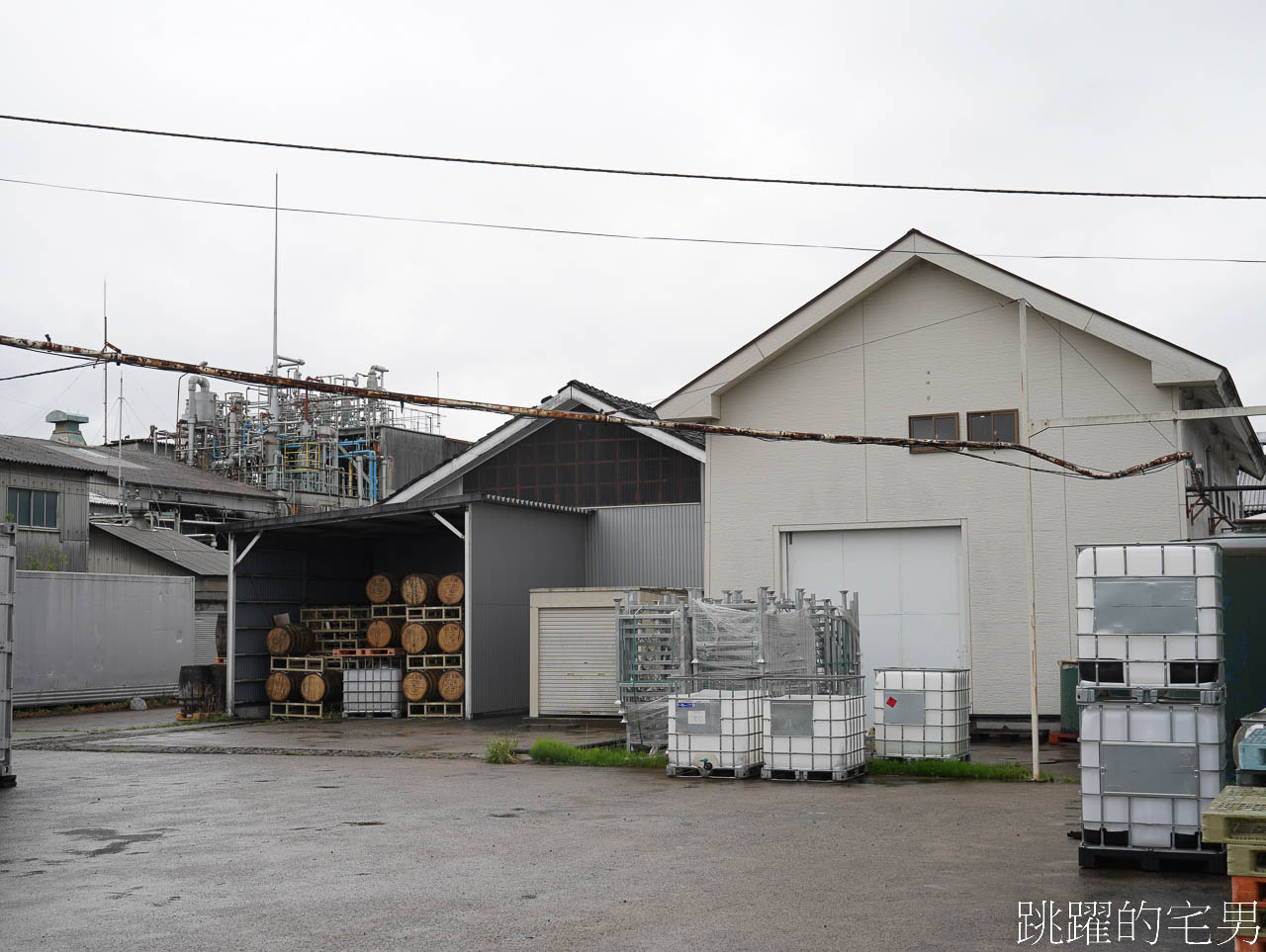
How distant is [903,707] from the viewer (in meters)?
16.7

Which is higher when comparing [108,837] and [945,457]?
[945,457]

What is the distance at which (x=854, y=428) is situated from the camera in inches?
870

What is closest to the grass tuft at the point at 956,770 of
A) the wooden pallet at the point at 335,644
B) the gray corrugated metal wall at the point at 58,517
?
the wooden pallet at the point at 335,644

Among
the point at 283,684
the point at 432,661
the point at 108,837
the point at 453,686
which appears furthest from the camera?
the point at 283,684

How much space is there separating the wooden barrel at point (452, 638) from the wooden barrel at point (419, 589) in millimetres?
898

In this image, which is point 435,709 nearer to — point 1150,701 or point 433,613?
point 433,613

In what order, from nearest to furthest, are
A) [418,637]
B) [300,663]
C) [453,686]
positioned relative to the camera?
[453,686]
[418,637]
[300,663]

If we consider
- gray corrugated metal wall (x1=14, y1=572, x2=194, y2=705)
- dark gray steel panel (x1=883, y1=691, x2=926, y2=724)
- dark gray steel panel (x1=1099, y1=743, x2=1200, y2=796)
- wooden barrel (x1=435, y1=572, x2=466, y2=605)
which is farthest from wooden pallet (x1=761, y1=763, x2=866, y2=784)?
gray corrugated metal wall (x1=14, y1=572, x2=194, y2=705)

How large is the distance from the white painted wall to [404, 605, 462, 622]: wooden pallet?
5.84 meters

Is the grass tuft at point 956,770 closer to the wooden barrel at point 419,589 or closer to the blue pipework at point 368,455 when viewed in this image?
the wooden barrel at point 419,589

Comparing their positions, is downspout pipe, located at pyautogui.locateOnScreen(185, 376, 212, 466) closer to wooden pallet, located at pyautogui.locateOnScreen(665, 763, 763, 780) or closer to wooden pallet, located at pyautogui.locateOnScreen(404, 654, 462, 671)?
wooden pallet, located at pyautogui.locateOnScreen(404, 654, 462, 671)

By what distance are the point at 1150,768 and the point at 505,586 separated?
17.8 meters

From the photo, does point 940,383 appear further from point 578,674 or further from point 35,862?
point 35,862

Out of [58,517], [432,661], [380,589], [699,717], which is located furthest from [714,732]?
[58,517]
